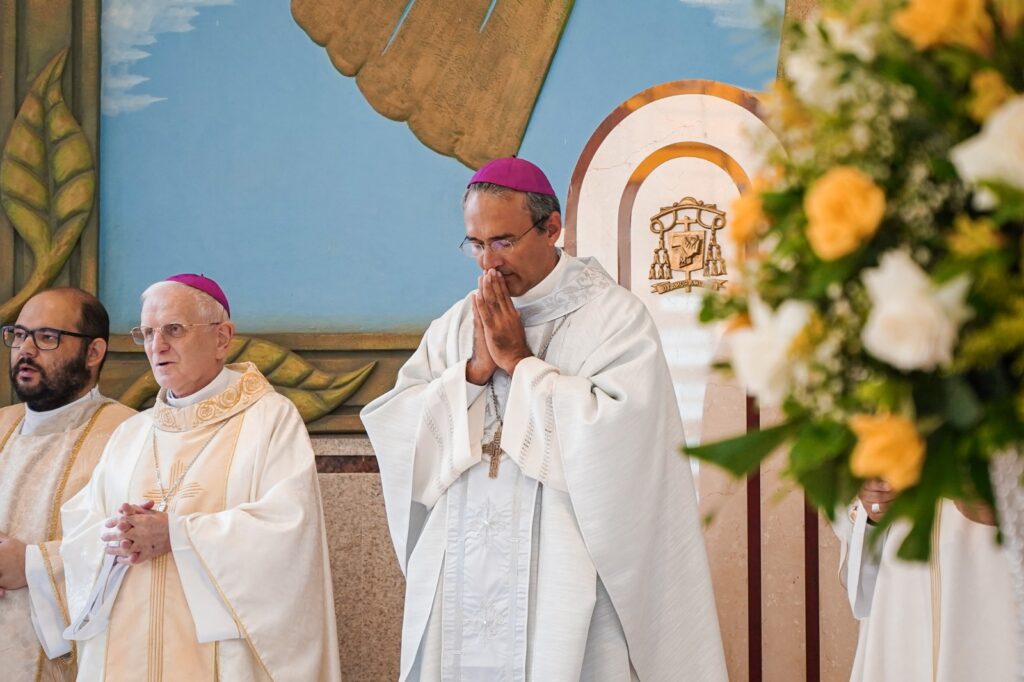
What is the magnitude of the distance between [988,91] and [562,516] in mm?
2664

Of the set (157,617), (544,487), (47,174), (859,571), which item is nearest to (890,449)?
(544,487)

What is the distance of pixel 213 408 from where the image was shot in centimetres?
498

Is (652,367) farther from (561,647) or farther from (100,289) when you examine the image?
(100,289)

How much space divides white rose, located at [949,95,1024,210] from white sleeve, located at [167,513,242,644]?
12.2ft

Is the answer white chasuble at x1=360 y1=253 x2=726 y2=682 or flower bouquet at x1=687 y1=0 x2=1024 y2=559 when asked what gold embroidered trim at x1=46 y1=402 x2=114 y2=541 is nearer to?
white chasuble at x1=360 y1=253 x2=726 y2=682

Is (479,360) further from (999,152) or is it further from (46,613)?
(999,152)

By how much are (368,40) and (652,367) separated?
3046 millimetres

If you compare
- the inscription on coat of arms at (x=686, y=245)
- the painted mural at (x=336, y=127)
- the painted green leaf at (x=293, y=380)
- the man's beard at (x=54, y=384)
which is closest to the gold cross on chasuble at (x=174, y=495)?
the man's beard at (x=54, y=384)

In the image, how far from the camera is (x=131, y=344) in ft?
19.9

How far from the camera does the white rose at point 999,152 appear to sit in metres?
1.31

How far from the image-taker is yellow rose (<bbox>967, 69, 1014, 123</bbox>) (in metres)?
1.42

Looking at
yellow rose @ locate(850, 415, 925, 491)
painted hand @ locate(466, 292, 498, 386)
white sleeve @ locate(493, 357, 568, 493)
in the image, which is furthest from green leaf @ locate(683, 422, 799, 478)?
painted hand @ locate(466, 292, 498, 386)

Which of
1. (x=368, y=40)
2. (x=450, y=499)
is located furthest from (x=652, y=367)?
(x=368, y=40)

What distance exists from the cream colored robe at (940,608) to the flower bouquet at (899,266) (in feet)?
7.08
